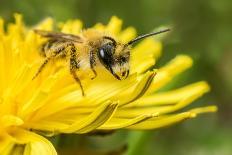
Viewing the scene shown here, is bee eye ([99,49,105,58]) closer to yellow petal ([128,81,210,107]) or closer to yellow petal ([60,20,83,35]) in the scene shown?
yellow petal ([128,81,210,107])

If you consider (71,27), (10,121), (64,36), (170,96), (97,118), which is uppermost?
(71,27)

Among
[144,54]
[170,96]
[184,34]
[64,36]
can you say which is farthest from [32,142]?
[184,34]

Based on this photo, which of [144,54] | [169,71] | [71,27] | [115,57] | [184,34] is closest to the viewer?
[115,57]

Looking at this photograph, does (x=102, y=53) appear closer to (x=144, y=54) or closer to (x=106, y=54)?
(x=106, y=54)

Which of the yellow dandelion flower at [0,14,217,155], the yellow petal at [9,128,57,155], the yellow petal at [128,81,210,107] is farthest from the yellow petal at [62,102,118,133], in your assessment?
the yellow petal at [128,81,210,107]

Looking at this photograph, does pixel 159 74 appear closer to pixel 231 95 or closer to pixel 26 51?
pixel 26 51

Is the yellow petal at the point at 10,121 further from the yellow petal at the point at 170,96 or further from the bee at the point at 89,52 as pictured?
the yellow petal at the point at 170,96
